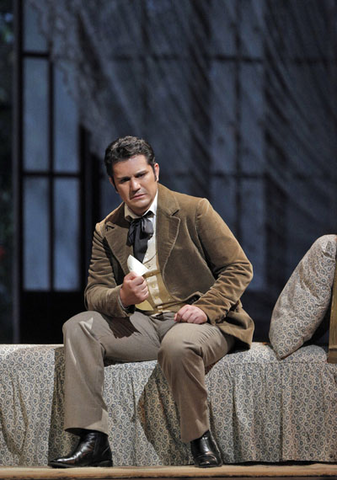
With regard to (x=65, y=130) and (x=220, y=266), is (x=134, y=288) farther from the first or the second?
(x=65, y=130)

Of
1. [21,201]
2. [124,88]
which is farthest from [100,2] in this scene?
[21,201]

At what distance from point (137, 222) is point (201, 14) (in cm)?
260

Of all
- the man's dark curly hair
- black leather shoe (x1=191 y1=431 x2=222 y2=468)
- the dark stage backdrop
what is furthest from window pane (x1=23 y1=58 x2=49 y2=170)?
black leather shoe (x1=191 y1=431 x2=222 y2=468)

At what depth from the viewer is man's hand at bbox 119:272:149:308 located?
2447mm

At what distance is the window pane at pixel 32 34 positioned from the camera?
497 cm

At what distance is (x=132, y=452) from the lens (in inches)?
99.3

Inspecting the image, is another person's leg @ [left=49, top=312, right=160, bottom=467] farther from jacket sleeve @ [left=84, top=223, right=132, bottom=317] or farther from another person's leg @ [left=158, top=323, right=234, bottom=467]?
another person's leg @ [left=158, top=323, right=234, bottom=467]

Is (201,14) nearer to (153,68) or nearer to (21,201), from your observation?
(153,68)

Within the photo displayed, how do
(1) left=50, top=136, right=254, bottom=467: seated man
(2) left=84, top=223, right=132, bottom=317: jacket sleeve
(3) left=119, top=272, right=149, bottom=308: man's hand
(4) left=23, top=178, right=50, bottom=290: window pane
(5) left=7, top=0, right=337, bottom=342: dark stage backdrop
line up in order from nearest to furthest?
(1) left=50, top=136, right=254, bottom=467: seated man, (3) left=119, top=272, right=149, bottom=308: man's hand, (2) left=84, top=223, right=132, bottom=317: jacket sleeve, (5) left=7, top=0, right=337, bottom=342: dark stage backdrop, (4) left=23, top=178, right=50, bottom=290: window pane

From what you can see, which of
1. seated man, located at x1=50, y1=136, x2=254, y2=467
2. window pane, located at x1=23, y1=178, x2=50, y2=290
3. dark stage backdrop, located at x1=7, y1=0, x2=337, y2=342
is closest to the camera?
seated man, located at x1=50, y1=136, x2=254, y2=467

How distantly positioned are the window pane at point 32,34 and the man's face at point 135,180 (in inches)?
106

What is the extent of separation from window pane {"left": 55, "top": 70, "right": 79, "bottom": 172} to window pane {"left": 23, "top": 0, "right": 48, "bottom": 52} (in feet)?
0.72

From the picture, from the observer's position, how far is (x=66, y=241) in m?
5.03

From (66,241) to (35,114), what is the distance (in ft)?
3.09
